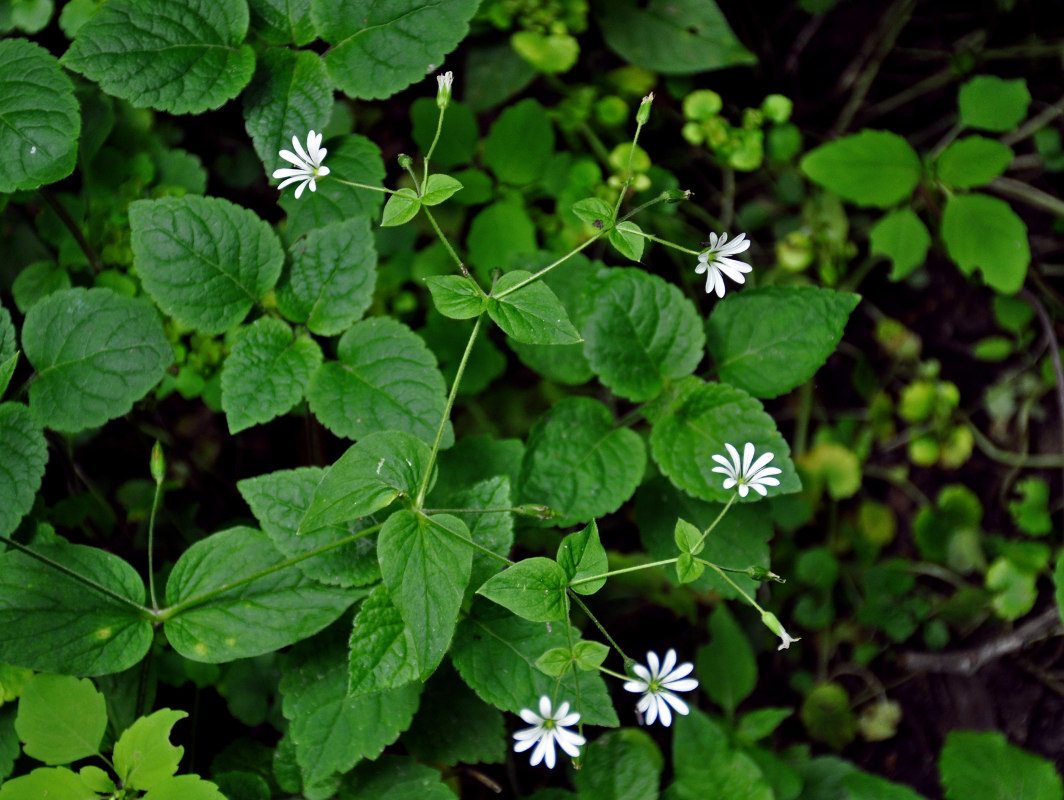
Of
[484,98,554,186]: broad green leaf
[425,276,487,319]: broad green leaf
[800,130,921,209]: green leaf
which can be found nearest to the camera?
[425,276,487,319]: broad green leaf

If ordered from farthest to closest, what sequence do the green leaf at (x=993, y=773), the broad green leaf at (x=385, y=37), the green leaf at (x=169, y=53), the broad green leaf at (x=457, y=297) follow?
the green leaf at (x=993, y=773)
the broad green leaf at (x=385, y=37)
the green leaf at (x=169, y=53)
the broad green leaf at (x=457, y=297)

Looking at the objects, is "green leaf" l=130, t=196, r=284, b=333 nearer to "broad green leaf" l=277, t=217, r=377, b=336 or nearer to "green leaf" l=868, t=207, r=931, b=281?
"broad green leaf" l=277, t=217, r=377, b=336

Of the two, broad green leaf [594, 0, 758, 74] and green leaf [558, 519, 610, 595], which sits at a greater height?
broad green leaf [594, 0, 758, 74]

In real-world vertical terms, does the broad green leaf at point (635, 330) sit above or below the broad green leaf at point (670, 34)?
below

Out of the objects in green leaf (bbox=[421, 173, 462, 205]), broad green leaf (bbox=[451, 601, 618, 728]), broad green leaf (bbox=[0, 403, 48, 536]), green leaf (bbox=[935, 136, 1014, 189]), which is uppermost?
green leaf (bbox=[421, 173, 462, 205])

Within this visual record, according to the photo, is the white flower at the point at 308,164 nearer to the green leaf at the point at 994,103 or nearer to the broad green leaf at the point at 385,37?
the broad green leaf at the point at 385,37

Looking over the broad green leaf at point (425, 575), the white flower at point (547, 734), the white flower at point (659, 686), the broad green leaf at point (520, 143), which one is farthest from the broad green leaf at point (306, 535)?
the broad green leaf at point (520, 143)

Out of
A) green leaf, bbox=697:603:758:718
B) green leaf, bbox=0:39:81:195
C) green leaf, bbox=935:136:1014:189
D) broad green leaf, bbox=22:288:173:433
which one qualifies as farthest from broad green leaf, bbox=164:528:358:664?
green leaf, bbox=935:136:1014:189

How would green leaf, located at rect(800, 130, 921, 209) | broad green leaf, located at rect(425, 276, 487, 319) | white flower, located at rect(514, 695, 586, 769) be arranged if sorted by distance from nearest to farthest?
white flower, located at rect(514, 695, 586, 769) < broad green leaf, located at rect(425, 276, 487, 319) < green leaf, located at rect(800, 130, 921, 209)
